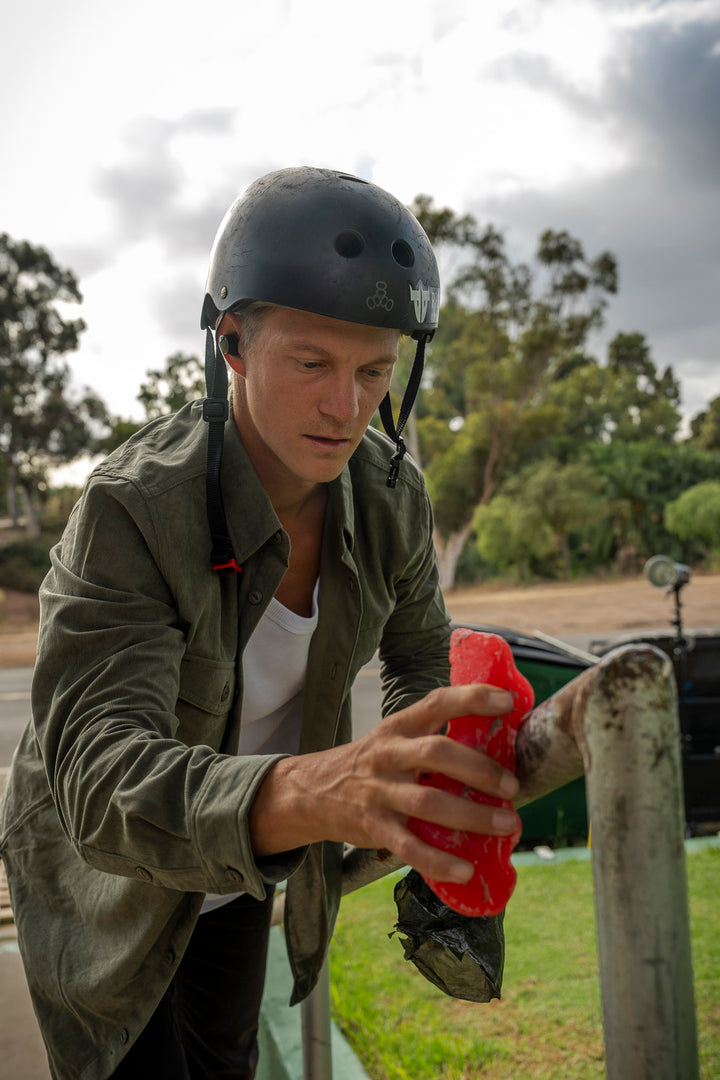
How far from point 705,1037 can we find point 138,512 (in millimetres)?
2789

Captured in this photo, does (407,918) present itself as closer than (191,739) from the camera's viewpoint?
Yes

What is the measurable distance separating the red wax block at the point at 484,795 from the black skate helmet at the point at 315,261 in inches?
25.5

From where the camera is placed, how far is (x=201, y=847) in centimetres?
101

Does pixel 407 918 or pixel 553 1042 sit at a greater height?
pixel 407 918

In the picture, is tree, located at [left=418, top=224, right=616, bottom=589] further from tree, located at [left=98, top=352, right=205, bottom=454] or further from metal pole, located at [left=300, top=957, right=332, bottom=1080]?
metal pole, located at [left=300, top=957, right=332, bottom=1080]

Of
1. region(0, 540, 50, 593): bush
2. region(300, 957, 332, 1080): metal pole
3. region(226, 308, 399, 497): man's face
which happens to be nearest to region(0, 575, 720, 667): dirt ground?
region(0, 540, 50, 593): bush

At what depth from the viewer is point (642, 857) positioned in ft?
2.26

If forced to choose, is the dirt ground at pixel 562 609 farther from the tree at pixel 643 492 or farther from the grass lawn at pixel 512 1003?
the grass lawn at pixel 512 1003

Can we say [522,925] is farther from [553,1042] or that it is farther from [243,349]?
[243,349]

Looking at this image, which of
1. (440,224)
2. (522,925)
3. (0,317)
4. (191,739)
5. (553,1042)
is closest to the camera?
(191,739)

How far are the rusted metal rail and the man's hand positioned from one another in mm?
112

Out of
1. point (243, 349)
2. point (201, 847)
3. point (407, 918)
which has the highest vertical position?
point (243, 349)

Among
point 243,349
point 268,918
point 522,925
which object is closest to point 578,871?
point 522,925

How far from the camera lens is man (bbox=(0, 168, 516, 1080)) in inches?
39.6
